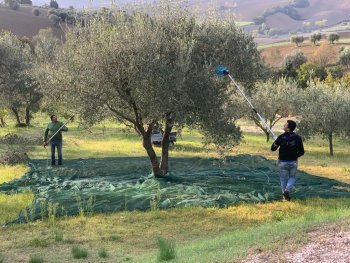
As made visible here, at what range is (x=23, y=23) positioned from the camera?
5025 inches

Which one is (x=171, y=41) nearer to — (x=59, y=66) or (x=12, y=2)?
(x=59, y=66)

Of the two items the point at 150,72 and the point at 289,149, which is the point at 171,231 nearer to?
the point at 289,149

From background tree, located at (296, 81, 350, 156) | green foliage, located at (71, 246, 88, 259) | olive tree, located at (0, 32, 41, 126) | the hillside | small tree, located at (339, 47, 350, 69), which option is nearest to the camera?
green foliage, located at (71, 246, 88, 259)

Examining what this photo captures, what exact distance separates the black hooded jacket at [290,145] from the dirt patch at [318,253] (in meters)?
5.96

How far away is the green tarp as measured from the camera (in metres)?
13.1

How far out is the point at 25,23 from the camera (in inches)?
5044

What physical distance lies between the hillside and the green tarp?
105 m

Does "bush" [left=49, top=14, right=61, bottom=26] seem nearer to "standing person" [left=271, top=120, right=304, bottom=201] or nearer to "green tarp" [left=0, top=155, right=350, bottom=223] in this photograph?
"green tarp" [left=0, top=155, right=350, bottom=223]

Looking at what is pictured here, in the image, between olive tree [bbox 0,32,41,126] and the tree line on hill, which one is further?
olive tree [bbox 0,32,41,126]

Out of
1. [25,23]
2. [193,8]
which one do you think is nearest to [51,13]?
[25,23]

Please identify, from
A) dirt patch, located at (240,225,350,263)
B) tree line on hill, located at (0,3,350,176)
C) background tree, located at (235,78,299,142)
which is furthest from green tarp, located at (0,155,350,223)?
background tree, located at (235,78,299,142)

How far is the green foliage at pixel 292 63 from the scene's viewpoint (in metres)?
86.4

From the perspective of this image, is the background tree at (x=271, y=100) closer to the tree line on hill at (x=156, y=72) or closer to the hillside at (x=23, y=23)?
the tree line on hill at (x=156, y=72)

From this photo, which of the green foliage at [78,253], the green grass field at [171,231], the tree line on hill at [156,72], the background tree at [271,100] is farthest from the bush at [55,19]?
the green foliage at [78,253]
